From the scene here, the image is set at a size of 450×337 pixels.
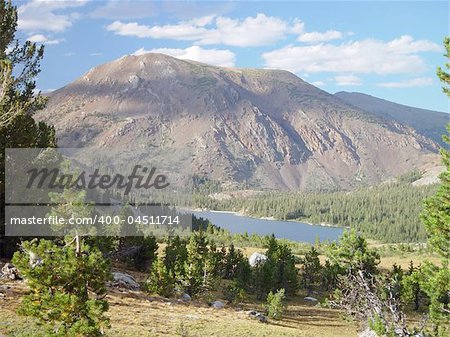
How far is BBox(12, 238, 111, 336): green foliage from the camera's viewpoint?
520 inches

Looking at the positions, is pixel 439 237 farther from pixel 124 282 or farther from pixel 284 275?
pixel 284 275

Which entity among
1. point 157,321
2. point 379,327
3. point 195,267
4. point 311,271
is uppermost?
point 379,327

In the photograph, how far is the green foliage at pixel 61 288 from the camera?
13.2m

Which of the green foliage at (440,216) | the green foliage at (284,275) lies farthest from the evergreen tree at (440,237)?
the green foliage at (284,275)

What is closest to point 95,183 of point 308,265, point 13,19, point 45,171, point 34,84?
point 45,171

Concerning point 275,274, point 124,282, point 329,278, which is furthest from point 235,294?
point 329,278

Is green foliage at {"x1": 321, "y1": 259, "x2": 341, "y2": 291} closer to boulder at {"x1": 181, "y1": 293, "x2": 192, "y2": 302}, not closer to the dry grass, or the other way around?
the dry grass

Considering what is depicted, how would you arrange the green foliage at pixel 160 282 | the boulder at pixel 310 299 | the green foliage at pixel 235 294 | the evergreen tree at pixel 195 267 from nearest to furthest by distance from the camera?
1. the green foliage at pixel 160 282
2. the evergreen tree at pixel 195 267
3. the green foliage at pixel 235 294
4. the boulder at pixel 310 299

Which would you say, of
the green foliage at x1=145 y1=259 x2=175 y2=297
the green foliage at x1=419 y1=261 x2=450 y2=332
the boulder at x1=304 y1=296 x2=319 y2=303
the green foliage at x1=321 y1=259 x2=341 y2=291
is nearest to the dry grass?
the green foliage at x1=145 y1=259 x2=175 y2=297

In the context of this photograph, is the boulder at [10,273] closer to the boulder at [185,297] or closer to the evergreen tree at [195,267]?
the boulder at [185,297]

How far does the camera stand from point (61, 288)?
13.9 metres

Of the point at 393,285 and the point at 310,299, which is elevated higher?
the point at 393,285

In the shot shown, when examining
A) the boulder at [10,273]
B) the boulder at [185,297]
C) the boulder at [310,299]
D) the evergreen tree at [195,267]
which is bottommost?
the boulder at [310,299]

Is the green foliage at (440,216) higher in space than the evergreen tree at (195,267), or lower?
higher
